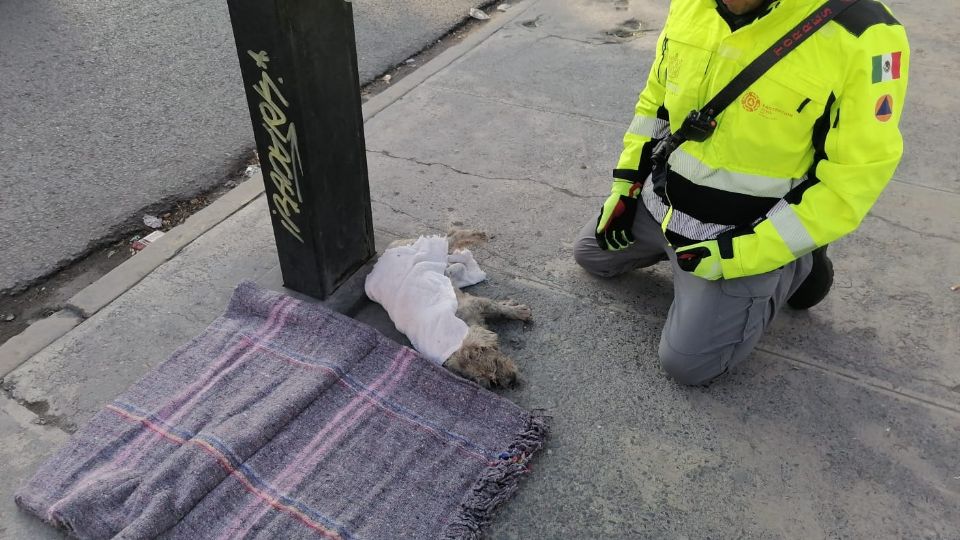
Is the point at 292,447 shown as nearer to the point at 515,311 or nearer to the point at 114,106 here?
the point at 515,311

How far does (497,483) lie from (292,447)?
0.65 meters

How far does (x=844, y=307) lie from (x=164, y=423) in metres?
2.60

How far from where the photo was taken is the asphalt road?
3.40 meters

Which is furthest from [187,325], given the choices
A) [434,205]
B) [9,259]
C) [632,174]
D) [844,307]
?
[844,307]

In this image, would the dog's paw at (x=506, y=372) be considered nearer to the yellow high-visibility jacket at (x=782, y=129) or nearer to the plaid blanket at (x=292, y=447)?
the plaid blanket at (x=292, y=447)

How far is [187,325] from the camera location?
2.73 metres

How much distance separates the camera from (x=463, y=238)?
120 inches

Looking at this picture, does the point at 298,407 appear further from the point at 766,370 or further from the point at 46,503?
the point at 766,370

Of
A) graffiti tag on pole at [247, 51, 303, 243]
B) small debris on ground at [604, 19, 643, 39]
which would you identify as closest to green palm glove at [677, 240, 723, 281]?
graffiti tag on pole at [247, 51, 303, 243]

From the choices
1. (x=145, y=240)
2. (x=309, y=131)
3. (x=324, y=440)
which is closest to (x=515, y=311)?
(x=324, y=440)

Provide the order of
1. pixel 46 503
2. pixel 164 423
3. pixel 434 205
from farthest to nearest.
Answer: pixel 434 205 → pixel 164 423 → pixel 46 503

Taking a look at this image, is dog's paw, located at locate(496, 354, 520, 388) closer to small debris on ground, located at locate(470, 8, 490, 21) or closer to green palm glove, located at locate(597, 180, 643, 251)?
green palm glove, located at locate(597, 180, 643, 251)

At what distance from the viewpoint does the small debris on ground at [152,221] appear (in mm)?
3395

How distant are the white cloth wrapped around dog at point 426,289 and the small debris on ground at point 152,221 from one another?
1266mm
